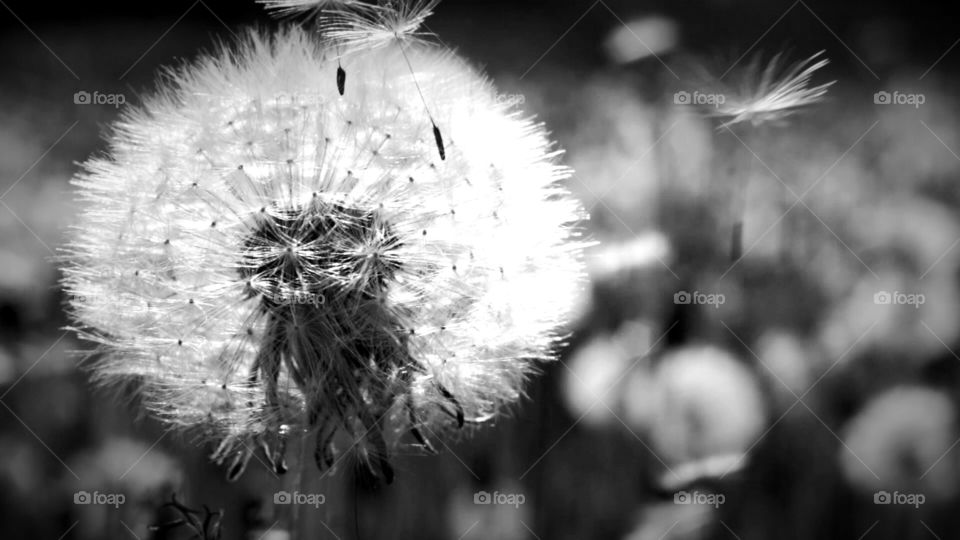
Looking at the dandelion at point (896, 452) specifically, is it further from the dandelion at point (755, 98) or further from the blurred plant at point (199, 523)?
the blurred plant at point (199, 523)

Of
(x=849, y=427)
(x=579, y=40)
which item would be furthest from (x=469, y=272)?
(x=849, y=427)

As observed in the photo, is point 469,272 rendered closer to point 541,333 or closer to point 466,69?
point 541,333

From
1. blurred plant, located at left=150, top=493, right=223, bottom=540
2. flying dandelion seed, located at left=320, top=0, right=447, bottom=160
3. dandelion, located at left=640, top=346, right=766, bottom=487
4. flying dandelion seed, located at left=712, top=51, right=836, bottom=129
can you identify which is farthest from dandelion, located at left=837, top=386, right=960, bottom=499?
blurred plant, located at left=150, top=493, right=223, bottom=540

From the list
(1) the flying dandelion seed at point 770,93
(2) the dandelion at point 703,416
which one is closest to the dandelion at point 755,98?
(1) the flying dandelion seed at point 770,93

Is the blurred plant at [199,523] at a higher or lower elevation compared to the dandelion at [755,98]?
lower

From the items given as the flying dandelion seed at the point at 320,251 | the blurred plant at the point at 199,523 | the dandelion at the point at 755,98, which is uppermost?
the dandelion at the point at 755,98

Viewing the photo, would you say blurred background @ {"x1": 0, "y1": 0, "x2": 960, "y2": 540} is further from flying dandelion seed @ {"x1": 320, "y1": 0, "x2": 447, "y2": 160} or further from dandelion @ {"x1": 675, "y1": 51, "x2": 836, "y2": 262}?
flying dandelion seed @ {"x1": 320, "y1": 0, "x2": 447, "y2": 160}

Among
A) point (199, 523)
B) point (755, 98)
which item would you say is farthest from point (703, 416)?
point (199, 523)
